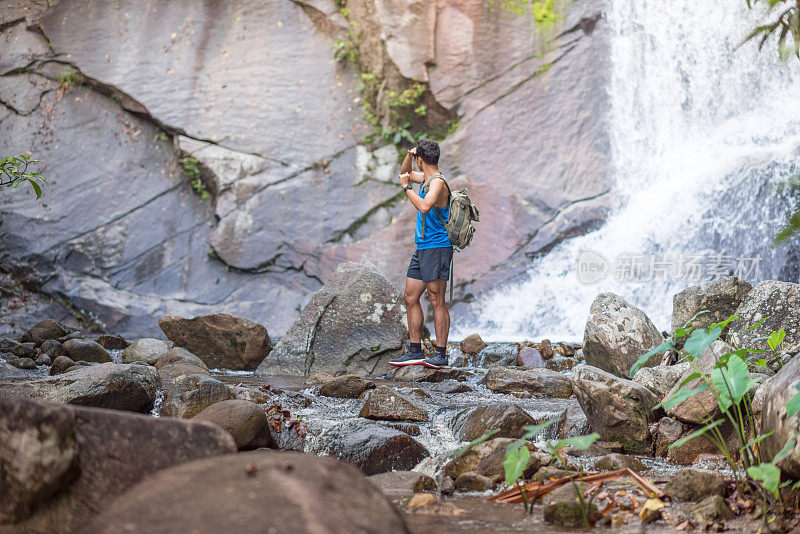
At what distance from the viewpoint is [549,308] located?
9.71 metres

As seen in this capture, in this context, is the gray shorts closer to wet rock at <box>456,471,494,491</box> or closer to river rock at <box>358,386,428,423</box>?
river rock at <box>358,386,428,423</box>

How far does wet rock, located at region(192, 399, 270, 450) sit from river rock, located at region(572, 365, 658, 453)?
1972 mm

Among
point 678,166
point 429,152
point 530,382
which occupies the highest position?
point 678,166

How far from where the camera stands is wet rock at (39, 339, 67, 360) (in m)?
6.92

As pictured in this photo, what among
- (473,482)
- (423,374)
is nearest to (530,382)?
(423,374)

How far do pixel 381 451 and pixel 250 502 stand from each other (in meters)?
2.34

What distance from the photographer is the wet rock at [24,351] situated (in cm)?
694

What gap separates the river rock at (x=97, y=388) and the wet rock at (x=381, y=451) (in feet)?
4.98

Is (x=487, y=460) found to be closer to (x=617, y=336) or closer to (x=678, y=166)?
→ (x=617, y=336)

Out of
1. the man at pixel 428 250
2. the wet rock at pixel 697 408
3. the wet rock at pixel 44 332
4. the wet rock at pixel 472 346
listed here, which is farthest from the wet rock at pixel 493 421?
the wet rock at pixel 44 332

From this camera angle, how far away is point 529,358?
7086 millimetres

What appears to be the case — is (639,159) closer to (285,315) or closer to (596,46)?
(596,46)

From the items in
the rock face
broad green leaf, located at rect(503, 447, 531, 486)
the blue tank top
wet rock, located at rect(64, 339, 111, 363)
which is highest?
the blue tank top

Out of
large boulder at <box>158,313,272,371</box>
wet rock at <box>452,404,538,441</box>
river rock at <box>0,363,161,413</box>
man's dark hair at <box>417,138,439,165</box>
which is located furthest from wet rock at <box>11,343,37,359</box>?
wet rock at <box>452,404,538,441</box>
